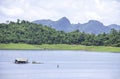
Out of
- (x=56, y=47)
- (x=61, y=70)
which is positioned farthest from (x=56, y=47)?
(x=61, y=70)

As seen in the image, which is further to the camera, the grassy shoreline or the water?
the grassy shoreline

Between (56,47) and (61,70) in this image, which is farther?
(56,47)

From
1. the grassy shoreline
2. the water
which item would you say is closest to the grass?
the grassy shoreline

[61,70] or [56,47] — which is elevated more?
[56,47]

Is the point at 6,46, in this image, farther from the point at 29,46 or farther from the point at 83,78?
the point at 83,78

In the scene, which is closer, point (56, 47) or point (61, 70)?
point (61, 70)

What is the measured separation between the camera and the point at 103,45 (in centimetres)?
19875

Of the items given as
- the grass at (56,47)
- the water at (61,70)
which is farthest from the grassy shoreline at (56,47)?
the water at (61,70)

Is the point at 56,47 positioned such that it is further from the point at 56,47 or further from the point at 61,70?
the point at 61,70

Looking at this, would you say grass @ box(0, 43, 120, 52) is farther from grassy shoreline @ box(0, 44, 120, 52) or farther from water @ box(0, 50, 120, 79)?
water @ box(0, 50, 120, 79)

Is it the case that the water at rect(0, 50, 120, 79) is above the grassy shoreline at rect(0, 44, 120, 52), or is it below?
below

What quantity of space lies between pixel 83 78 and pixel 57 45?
121128mm

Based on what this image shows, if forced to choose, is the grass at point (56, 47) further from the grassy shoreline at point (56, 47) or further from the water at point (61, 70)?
the water at point (61, 70)

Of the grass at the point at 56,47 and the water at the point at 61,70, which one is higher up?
the grass at the point at 56,47
